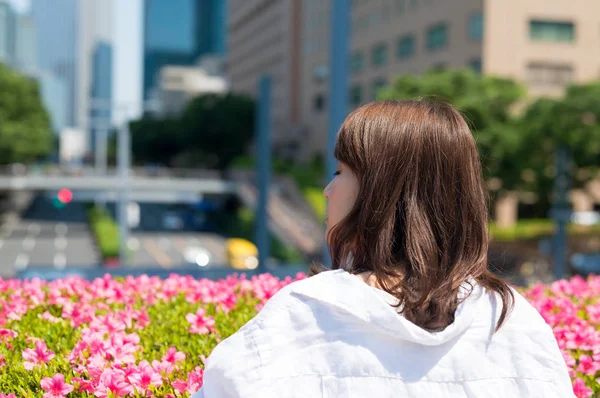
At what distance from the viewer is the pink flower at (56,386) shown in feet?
8.45

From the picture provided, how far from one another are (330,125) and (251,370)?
857 centimetres

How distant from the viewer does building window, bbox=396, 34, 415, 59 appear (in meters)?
48.1

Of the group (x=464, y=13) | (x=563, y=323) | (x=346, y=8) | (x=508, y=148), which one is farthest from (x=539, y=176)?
(x=563, y=323)

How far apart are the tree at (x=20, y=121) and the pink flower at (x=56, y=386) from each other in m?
57.9

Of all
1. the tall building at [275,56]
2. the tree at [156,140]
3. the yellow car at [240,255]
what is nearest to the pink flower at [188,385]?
the yellow car at [240,255]

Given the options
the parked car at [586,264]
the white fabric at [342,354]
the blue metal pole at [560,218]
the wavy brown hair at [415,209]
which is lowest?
the parked car at [586,264]

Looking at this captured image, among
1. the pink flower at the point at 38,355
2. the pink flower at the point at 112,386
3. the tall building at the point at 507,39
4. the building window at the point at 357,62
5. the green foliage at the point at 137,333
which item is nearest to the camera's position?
the pink flower at the point at 112,386

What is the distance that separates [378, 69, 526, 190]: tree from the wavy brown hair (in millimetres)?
32363

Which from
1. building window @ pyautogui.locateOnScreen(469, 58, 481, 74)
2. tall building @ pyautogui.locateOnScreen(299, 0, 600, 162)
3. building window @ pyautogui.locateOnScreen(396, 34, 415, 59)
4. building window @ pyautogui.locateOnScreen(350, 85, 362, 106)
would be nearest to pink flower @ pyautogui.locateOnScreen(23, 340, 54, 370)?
tall building @ pyautogui.locateOnScreen(299, 0, 600, 162)

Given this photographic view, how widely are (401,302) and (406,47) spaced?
158 ft

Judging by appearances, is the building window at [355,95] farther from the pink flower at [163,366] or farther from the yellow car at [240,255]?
the pink flower at [163,366]

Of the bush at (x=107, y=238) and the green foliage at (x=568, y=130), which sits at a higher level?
the green foliage at (x=568, y=130)

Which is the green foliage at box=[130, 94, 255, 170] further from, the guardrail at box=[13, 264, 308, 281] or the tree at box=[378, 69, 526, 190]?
the guardrail at box=[13, 264, 308, 281]

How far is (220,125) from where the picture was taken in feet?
238
